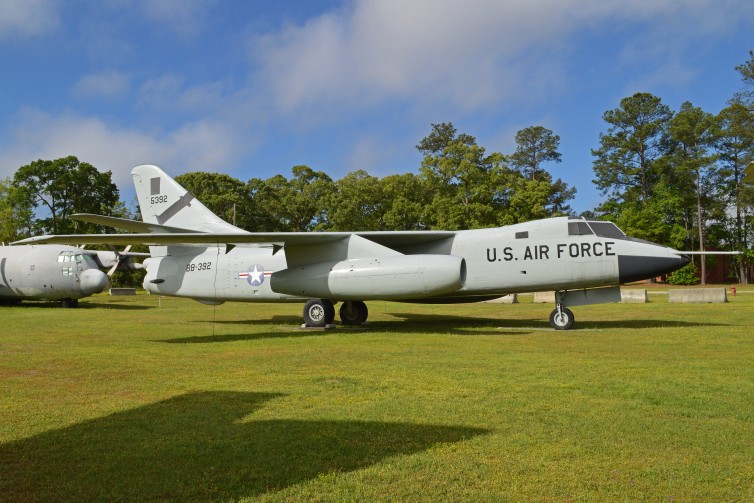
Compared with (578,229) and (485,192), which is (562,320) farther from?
(485,192)

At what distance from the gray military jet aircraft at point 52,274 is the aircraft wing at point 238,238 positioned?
46.8 ft

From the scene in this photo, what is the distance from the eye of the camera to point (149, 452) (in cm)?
434

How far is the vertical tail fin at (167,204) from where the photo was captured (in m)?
18.4

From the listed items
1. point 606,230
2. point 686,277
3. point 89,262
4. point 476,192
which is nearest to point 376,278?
point 606,230

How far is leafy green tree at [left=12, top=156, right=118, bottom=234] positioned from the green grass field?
61483mm

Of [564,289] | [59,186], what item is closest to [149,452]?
[564,289]

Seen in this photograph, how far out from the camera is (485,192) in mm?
55531

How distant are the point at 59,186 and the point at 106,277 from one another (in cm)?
4464

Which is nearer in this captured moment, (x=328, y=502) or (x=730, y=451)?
(x=328, y=502)

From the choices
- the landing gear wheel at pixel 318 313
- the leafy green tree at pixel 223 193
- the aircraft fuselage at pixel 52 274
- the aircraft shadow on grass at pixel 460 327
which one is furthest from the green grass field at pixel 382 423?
the leafy green tree at pixel 223 193

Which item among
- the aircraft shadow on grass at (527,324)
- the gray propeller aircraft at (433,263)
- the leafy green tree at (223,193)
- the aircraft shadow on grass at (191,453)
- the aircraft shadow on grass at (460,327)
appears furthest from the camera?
the leafy green tree at (223,193)

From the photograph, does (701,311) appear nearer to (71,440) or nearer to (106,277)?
(71,440)

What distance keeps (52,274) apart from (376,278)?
64.9 feet

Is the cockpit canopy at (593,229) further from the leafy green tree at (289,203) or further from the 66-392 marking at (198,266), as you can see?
the leafy green tree at (289,203)
